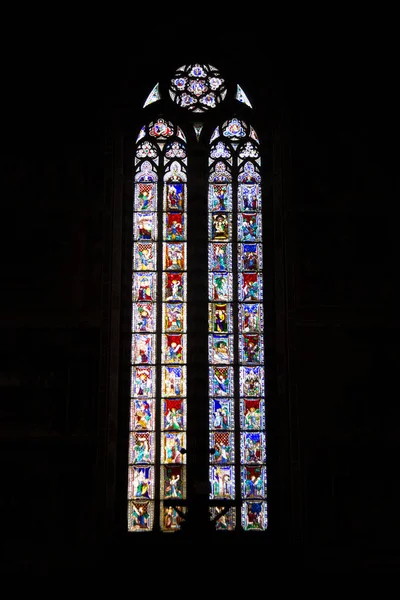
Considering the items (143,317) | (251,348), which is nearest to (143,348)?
(143,317)

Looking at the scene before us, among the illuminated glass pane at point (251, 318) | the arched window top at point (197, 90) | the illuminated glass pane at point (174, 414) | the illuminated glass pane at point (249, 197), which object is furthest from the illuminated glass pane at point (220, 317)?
the arched window top at point (197, 90)

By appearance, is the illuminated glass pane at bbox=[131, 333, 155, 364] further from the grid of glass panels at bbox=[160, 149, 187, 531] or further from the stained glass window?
the grid of glass panels at bbox=[160, 149, 187, 531]

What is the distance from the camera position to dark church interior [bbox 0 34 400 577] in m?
8.29

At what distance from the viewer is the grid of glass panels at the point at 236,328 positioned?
8633mm

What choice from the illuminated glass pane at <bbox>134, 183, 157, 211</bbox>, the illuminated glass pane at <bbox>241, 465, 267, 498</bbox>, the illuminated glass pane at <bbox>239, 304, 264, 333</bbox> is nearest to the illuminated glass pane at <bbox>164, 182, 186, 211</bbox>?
the illuminated glass pane at <bbox>134, 183, 157, 211</bbox>

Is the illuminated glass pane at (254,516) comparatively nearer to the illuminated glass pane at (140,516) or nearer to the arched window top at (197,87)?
the illuminated glass pane at (140,516)

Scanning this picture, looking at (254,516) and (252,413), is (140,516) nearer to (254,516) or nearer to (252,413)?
(254,516)

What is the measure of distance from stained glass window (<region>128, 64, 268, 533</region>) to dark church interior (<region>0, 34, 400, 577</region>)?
155 mm

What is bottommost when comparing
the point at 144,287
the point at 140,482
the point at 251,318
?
the point at 140,482
